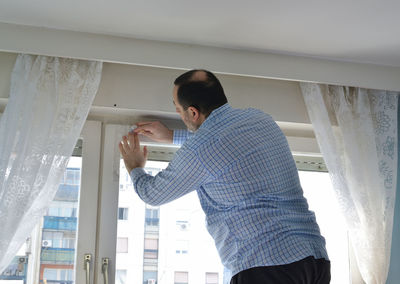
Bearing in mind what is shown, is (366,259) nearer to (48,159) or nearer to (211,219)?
(211,219)

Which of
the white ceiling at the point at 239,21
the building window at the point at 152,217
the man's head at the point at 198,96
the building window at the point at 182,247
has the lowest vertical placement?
the building window at the point at 182,247

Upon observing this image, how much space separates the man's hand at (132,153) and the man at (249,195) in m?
0.21

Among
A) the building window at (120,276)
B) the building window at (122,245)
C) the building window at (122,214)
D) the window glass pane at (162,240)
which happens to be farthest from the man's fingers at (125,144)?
the building window at (120,276)

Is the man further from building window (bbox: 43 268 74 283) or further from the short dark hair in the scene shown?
building window (bbox: 43 268 74 283)

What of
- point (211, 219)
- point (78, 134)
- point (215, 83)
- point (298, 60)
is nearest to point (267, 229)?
point (211, 219)

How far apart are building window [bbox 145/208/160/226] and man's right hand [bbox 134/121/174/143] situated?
33cm

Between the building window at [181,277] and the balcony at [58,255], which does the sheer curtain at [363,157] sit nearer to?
the building window at [181,277]

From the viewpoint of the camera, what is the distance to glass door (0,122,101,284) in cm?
209

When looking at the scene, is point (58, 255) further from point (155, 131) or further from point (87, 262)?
point (155, 131)

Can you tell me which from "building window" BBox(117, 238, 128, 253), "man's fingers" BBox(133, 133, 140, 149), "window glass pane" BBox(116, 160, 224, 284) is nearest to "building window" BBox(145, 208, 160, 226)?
"window glass pane" BBox(116, 160, 224, 284)

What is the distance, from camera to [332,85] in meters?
2.51

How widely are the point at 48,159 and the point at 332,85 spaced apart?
4.70ft

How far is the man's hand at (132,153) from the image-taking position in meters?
1.96

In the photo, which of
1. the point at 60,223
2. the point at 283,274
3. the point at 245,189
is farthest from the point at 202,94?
the point at 60,223
